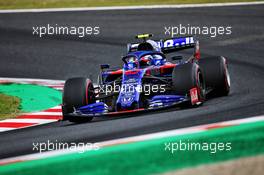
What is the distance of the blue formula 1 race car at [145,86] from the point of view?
39.5 ft

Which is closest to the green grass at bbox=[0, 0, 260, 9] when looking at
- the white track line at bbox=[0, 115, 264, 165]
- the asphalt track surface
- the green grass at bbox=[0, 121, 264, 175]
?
the asphalt track surface

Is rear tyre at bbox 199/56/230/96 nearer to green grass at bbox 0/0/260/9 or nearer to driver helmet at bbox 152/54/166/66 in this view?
driver helmet at bbox 152/54/166/66

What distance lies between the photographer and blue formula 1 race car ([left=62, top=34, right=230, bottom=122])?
12.0 metres

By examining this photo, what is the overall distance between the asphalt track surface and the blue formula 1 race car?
19cm

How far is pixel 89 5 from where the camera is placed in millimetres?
26000

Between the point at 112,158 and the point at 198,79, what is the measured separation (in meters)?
3.78

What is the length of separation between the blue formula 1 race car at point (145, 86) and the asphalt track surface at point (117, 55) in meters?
0.19

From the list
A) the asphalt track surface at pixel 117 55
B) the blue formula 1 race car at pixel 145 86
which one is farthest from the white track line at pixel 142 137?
the blue formula 1 race car at pixel 145 86

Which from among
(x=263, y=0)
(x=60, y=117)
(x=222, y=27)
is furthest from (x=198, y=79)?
(x=263, y=0)

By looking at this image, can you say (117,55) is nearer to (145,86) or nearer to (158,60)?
(158,60)

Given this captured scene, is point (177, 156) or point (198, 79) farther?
point (198, 79)

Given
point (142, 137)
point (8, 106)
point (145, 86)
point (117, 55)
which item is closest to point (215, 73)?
point (145, 86)

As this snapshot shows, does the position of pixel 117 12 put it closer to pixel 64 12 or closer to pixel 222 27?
pixel 64 12

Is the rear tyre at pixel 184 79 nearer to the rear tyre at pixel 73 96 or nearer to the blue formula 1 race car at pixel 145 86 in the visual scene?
the blue formula 1 race car at pixel 145 86
